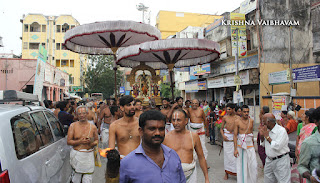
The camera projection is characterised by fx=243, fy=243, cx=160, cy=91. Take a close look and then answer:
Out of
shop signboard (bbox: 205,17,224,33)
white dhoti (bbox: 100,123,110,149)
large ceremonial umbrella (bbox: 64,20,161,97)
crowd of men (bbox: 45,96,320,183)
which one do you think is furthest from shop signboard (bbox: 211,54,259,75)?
white dhoti (bbox: 100,123,110,149)

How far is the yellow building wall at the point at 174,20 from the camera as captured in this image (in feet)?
134

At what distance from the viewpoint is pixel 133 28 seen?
25.8 feet

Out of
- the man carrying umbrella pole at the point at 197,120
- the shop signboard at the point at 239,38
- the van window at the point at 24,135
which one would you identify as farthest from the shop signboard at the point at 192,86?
the van window at the point at 24,135

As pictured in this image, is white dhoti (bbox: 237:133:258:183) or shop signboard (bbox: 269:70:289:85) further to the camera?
shop signboard (bbox: 269:70:289:85)

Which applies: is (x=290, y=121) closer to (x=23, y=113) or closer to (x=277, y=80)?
(x=23, y=113)

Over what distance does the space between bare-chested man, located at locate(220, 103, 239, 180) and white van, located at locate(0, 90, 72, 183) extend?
368 cm

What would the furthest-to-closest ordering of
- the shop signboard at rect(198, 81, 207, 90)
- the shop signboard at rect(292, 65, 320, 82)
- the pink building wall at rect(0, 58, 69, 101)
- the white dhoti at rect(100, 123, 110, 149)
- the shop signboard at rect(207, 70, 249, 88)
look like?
the shop signboard at rect(198, 81, 207, 90) → the pink building wall at rect(0, 58, 69, 101) → the shop signboard at rect(207, 70, 249, 88) → the shop signboard at rect(292, 65, 320, 82) → the white dhoti at rect(100, 123, 110, 149)

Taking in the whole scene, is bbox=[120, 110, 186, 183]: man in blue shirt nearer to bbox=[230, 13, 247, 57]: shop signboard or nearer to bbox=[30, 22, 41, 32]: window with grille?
bbox=[230, 13, 247, 57]: shop signboard

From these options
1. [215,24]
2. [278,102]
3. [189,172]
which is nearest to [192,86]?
[215,24]

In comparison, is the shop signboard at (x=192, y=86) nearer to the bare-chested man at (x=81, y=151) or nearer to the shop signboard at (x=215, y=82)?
the shop signboard at (x=215, y=82)

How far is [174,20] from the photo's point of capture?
41.4 metres

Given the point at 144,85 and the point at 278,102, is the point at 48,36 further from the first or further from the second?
the point at 278,102

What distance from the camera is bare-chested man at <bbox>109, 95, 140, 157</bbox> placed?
149 inches

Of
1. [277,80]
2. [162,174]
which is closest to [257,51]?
[277,80]
